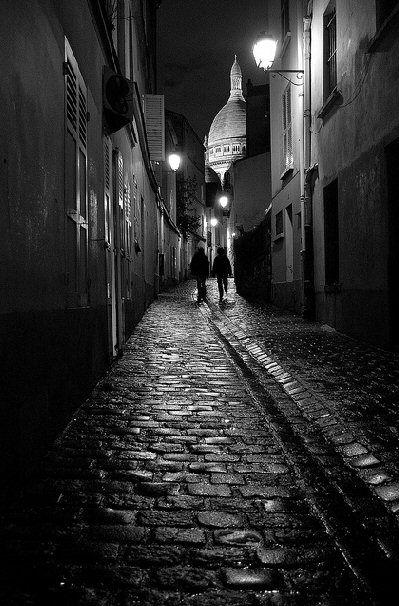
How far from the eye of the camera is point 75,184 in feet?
18.5

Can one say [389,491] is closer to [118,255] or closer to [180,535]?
[180,535]

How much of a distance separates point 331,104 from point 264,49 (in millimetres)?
2967

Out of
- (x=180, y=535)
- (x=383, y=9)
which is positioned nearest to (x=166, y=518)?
(x=180, y=535)

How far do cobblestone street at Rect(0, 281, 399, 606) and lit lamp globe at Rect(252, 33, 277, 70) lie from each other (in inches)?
361

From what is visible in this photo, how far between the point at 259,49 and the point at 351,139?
179 inches

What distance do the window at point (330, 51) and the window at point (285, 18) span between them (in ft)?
13.7

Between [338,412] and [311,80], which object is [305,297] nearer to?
[311,80]

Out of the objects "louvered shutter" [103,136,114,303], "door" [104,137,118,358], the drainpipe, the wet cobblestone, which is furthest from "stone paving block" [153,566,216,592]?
the drainpipe

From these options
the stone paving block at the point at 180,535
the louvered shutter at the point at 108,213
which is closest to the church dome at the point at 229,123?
the louvered shutter at the point at 108,213

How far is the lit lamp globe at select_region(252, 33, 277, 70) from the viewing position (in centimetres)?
1287

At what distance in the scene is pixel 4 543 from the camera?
267cm

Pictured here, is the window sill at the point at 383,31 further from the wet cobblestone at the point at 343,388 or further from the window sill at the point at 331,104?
the wet cobblestone at the point at 343,388

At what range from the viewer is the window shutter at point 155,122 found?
20.0 m

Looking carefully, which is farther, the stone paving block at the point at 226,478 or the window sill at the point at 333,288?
the window sill at the point at 333,288
